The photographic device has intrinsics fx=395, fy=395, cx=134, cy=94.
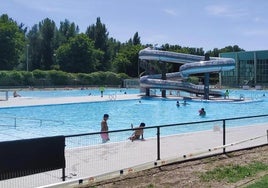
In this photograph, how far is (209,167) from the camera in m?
8.79

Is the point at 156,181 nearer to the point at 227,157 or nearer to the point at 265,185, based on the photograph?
the point at 265,185

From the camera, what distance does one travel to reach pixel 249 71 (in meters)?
84.4

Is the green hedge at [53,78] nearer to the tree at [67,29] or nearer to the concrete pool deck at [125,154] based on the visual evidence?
the tree at [67,29]

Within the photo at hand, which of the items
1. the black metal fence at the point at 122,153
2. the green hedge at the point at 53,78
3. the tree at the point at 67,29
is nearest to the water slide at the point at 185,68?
the black metal fence at the point at 122,153

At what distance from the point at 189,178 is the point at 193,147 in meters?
3.62

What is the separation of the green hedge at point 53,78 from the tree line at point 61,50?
831 cm

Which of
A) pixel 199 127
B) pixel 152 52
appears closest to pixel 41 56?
pixel 152 52

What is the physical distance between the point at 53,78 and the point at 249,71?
41.1 meters

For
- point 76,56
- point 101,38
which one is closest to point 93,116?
point 76,56

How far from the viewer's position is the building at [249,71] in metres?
81.8

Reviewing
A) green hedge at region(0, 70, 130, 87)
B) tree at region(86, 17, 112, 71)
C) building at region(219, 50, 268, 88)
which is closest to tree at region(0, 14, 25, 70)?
green hedge at region(0, 70, 130, 87)

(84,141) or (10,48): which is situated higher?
(10,48)

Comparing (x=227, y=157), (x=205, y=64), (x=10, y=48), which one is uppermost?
(x=10, y=48)

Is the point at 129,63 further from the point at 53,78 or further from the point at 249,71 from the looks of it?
the point at 249,71
